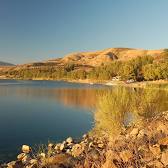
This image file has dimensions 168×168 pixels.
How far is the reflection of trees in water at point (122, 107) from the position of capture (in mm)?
14961

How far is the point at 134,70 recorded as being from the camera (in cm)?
10781

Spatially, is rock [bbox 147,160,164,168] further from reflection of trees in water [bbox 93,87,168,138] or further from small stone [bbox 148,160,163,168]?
reflection of trees in water [bbox 93,87,168,138]

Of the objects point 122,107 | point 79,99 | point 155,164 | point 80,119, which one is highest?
point 122,107

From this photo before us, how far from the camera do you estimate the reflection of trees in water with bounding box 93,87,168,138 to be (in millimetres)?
14961

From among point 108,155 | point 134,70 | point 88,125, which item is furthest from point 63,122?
point 134,70

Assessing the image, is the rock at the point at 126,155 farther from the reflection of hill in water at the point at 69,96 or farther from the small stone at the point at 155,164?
the reflection of hill in water at the point at 69,96

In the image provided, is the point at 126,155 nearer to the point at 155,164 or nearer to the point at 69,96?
the point at 155,164

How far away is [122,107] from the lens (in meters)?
15.4

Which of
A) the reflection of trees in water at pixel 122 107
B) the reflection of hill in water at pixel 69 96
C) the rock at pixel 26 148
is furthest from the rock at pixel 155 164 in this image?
the reflection of hill in water at pixel 69 96

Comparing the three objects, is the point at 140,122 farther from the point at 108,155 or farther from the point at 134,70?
the point at 134,70

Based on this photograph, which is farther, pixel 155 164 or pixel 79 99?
pixel 79 99

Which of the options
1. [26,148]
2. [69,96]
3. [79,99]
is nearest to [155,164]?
[26,148]

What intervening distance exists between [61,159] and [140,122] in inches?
243

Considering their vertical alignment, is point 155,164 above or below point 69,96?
above
